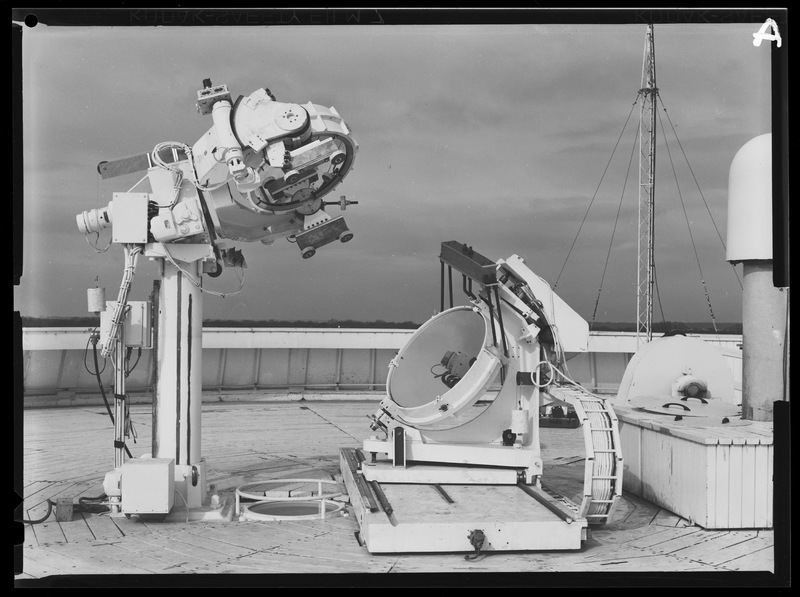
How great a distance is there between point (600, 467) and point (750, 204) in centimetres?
369

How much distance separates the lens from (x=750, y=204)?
990 centimetres

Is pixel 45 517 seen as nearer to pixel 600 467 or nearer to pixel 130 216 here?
pixel 130 216

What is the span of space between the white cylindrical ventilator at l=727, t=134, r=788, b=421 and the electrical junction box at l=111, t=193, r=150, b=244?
6764mm

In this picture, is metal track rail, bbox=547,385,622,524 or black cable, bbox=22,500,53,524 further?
black cable, bbox=22,500,53,524

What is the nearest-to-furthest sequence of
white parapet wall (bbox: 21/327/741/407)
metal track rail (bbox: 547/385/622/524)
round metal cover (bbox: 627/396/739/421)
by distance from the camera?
1. metal track rail (bbox: 547/385/622/524)
2. round metal cover (bbox: 627/396/739/421)
3. white parapet wall (bbox: 21/327/741/407)

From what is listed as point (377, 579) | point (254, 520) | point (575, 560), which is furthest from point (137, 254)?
point (575, 560)

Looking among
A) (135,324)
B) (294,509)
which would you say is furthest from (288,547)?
(135,324)

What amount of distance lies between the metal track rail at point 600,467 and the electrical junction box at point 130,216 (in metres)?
5.18

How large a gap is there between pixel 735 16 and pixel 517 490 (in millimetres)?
5310

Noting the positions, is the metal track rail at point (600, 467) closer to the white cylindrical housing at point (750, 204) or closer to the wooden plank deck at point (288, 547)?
the wooden plank deck at point (288, 547)

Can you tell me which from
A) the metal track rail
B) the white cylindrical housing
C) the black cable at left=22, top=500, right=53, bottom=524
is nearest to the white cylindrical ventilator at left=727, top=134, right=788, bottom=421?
the white cylindrical housing

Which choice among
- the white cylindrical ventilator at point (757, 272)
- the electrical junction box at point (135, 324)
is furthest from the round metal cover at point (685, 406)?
the electrical junction box at point (135, 324)

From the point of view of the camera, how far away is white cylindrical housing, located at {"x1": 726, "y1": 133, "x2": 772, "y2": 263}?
965cm

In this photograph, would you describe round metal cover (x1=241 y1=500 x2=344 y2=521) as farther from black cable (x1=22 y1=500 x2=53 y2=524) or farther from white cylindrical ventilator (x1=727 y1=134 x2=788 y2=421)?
white cylindrical ventilator (x1=727 y1=134 x2=788 y2=421)
